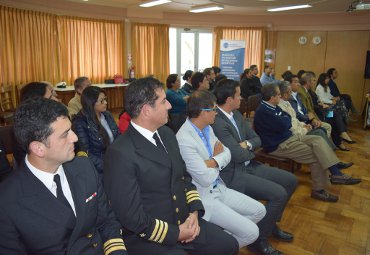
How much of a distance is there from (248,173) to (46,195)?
6.23ft

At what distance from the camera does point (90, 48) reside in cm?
818

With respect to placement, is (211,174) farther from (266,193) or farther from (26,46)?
(26,46)

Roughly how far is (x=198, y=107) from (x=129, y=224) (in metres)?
1.02

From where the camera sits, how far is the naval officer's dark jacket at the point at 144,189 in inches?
61.4

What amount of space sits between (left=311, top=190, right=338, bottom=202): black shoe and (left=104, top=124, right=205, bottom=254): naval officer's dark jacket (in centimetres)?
216

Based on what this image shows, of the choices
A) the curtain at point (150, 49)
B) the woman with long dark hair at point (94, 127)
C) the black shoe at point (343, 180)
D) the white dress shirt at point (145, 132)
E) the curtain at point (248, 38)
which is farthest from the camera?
the curtain at point (248, 38)

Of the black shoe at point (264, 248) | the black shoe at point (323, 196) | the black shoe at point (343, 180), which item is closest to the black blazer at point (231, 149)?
the black shoe at point (264, 248)

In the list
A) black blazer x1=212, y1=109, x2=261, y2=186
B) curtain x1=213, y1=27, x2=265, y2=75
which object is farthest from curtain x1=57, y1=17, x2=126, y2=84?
black blazer x1=212, y1=109, x2=261, y2=186

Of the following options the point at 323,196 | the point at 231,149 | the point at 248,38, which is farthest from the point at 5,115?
the point at 248,38

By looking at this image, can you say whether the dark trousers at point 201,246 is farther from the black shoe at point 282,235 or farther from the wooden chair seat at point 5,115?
the wooden chair seat at point 5,115

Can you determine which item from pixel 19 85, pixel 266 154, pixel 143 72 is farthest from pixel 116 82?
pixel 266 154

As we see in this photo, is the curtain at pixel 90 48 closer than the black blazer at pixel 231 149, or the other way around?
the black blazer at pixel 231 149

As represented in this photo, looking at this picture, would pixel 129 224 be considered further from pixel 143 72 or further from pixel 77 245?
pixel 143 72

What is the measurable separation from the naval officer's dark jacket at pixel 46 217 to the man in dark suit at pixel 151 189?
16 cm
